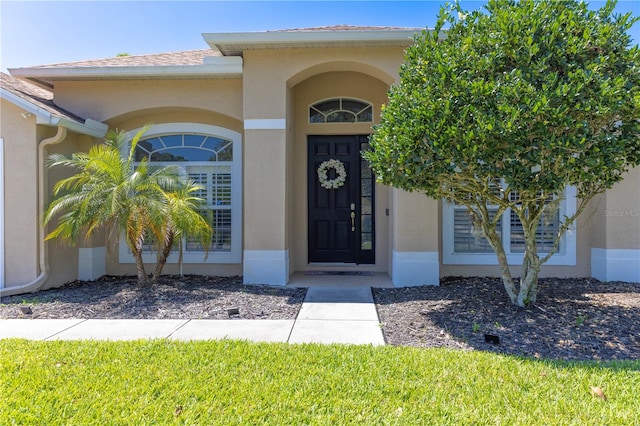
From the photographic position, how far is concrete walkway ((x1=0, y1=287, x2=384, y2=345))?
415cm

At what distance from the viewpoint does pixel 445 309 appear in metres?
5.02

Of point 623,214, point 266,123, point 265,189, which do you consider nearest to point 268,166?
point 265,189

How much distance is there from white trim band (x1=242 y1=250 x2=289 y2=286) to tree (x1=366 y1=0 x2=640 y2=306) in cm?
314

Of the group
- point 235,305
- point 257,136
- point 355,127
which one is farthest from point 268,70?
point 235,305

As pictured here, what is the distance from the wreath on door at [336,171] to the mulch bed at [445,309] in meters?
2.57

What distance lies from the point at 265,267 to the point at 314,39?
404cm

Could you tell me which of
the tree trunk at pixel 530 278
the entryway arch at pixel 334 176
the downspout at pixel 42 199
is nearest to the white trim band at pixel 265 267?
the entryway arch at pixel 334 176

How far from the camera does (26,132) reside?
6367mm

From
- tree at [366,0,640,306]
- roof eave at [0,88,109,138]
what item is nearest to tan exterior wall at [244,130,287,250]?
tree at [366,0,640,306]

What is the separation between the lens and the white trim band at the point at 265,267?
6.71 m

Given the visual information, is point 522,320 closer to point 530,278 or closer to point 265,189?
point 530,278

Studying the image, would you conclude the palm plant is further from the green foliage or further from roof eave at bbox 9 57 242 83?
the green foliage

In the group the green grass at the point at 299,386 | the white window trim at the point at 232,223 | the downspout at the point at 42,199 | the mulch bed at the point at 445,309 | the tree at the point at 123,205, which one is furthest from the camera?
the white window trim at the point at 232,223

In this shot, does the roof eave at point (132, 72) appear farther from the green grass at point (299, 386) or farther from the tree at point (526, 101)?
the green grass at point (299, 386)
